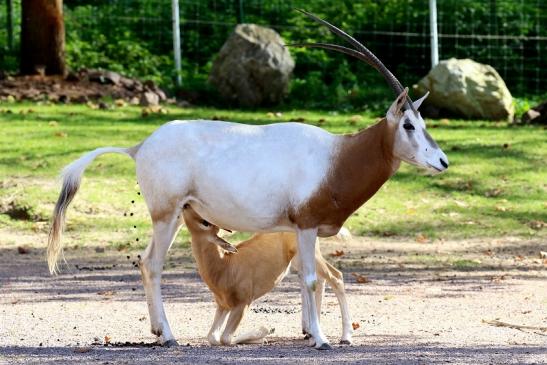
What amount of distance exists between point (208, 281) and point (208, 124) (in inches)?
41.5

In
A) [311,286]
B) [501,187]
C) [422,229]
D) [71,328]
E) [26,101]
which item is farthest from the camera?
[26,101]

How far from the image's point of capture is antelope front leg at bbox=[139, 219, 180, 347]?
334 inches

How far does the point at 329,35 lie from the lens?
21.5 metres

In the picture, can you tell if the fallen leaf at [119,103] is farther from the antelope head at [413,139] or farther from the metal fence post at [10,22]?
the antelope head at [413,139]

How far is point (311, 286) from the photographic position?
831cm

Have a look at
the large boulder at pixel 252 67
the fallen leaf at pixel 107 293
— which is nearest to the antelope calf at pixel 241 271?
the fallen leaf at pixel 107 293

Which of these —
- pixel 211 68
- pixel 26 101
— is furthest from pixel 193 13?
pixel 26 101

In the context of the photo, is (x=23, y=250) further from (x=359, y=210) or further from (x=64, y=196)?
(x=64, y=196)

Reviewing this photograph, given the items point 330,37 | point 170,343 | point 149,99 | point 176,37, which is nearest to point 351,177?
point 170,343

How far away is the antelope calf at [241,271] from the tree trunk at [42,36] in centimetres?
1044

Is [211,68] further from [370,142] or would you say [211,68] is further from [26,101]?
[370,142]

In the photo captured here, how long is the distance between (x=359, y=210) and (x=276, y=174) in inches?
222

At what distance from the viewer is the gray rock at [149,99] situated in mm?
18344

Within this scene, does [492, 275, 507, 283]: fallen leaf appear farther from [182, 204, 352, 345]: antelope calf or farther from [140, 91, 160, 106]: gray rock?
[140, 91, 160, 106]: gray rock
